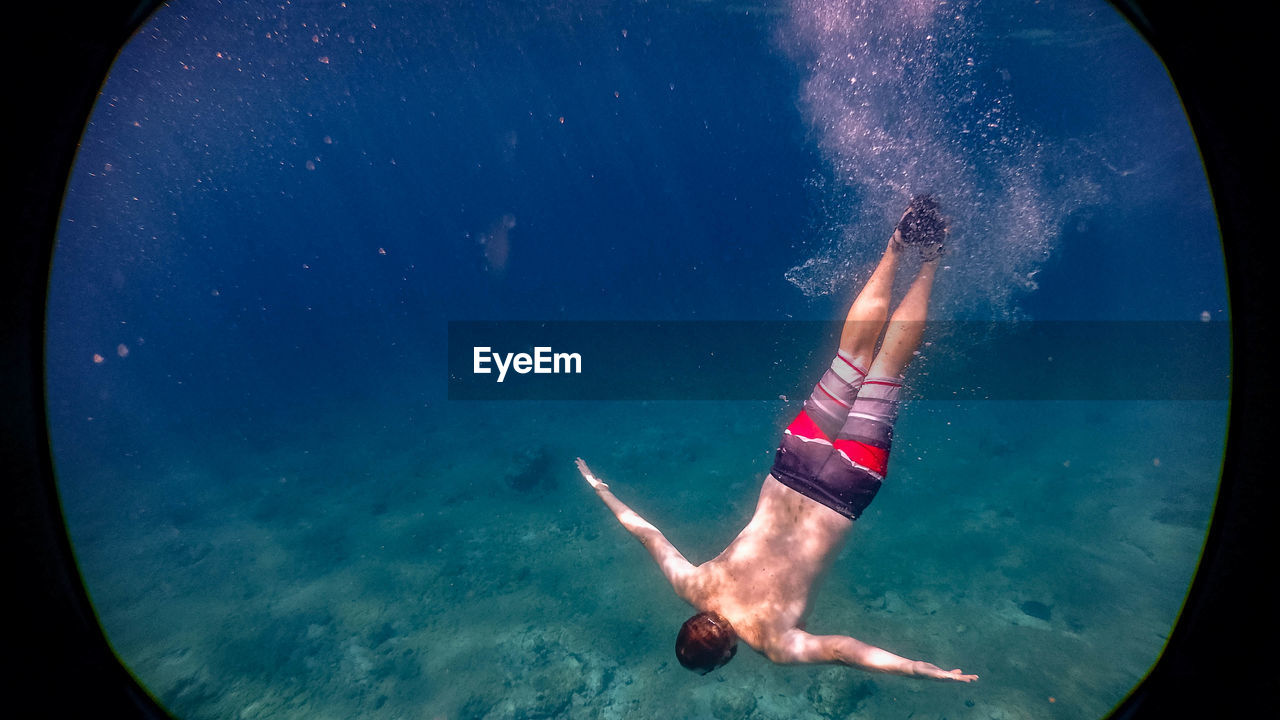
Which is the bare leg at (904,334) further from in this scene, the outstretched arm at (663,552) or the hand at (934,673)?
the outstretched arm at (663,552)

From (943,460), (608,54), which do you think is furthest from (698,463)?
(608,54)

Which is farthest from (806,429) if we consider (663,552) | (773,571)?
(663,552)

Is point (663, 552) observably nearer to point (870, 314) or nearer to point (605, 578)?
point (870, 314)

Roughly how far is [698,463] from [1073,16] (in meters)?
23.7

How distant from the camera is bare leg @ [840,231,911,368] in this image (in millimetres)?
4633

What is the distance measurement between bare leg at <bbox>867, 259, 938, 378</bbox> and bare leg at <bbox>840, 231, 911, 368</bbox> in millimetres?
127

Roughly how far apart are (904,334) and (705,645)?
11.5 ft

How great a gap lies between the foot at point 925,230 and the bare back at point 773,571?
2.98 m

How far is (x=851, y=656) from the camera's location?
3344 mm

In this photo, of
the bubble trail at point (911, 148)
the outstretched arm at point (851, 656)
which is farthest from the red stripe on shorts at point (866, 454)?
the bubble trail at point (911, 148)

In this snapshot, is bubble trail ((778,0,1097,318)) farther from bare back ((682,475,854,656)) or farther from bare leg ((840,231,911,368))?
bare back ((682,475,854,656))

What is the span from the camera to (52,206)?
127cm

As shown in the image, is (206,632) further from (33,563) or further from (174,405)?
(174,405)

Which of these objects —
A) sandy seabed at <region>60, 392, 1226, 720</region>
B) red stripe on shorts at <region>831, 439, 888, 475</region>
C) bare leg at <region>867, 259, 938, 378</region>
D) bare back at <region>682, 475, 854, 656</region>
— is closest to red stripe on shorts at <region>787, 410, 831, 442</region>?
red stripe on shorts at <region>831, 439, 888, 475</region>
